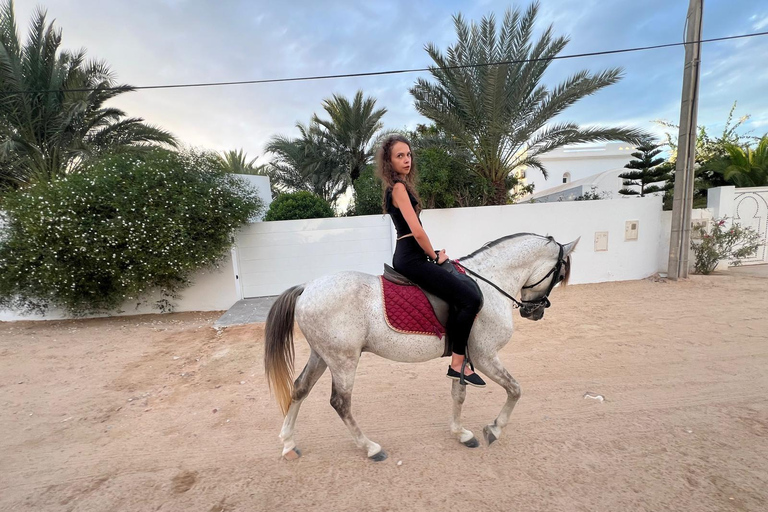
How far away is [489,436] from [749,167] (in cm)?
1438

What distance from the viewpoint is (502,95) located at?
292 inches

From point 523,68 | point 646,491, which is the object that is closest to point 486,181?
point 523,68

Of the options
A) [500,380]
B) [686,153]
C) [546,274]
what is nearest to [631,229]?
[686,153]

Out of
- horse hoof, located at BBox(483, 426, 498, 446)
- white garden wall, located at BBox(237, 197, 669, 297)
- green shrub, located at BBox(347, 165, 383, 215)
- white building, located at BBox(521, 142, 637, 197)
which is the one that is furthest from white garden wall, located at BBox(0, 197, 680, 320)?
white building, located at BBox(521, 142, 637, 197)

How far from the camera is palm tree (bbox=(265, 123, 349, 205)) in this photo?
13.4 metres

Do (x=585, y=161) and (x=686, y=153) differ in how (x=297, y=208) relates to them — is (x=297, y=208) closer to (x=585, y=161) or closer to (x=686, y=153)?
(x=686, y=153)

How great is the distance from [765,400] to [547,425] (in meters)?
2.01

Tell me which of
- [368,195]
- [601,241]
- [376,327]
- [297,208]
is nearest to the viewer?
[376,327]

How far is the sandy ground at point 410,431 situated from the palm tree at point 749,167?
9125 mm

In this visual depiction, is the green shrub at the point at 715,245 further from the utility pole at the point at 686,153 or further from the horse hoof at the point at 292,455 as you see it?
the horse hoof at the point at 292,455

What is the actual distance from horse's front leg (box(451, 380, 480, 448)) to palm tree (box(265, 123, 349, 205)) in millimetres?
11679

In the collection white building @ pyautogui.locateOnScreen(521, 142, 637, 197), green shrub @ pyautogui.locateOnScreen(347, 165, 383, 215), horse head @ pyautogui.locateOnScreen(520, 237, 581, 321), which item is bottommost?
horse head @ pyautogui.locateOnScreen(520, 237, 581, 321)

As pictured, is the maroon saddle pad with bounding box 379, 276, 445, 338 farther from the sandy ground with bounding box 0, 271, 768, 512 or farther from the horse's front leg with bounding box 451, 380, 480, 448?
the sandy ground with bounding box 0, 271, 768, 512

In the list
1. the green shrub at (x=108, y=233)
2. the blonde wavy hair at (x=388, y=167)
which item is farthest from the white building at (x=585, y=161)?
the blonde wavy hair at (x=388, y=167)
